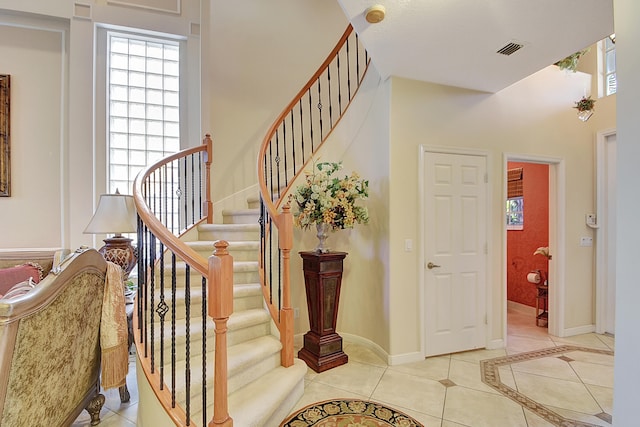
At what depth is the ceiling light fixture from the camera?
84.0 inches

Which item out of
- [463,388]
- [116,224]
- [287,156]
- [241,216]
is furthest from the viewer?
[287,156]

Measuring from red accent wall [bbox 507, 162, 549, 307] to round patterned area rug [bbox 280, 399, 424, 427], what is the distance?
3558 mm

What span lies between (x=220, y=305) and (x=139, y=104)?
11.8 ft

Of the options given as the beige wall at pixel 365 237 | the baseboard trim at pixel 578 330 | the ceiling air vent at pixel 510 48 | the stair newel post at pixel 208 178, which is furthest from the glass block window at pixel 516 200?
the stair newel post at pixel 208 178

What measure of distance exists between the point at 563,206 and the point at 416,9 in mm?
3045

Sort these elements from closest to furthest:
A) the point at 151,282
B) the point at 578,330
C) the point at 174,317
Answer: the point at 174,317
the point at 151,282
the point at 578,330

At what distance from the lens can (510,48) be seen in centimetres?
264

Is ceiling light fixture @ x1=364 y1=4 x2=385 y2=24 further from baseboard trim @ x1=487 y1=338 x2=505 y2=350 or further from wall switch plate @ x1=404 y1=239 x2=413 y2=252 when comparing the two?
baseboard trim @ x1=487 y1=338 x2=505 y2=350

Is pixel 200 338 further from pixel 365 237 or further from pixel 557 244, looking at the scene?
pixel 557 244

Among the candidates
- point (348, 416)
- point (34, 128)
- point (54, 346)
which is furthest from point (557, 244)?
point (34, 128)

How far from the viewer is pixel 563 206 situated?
12.5 ft

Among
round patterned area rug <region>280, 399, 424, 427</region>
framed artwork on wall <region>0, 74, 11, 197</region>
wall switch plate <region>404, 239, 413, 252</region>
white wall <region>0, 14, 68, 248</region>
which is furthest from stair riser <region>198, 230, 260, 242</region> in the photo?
framed artwork on wall <region>0, 74, 11, 197</region>

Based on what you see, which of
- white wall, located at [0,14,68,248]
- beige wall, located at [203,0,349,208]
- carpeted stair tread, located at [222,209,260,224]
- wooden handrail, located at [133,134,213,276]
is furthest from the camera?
beige wall, located at [203,0,349,208]

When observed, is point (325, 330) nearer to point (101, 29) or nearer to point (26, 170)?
point (26, 170)
